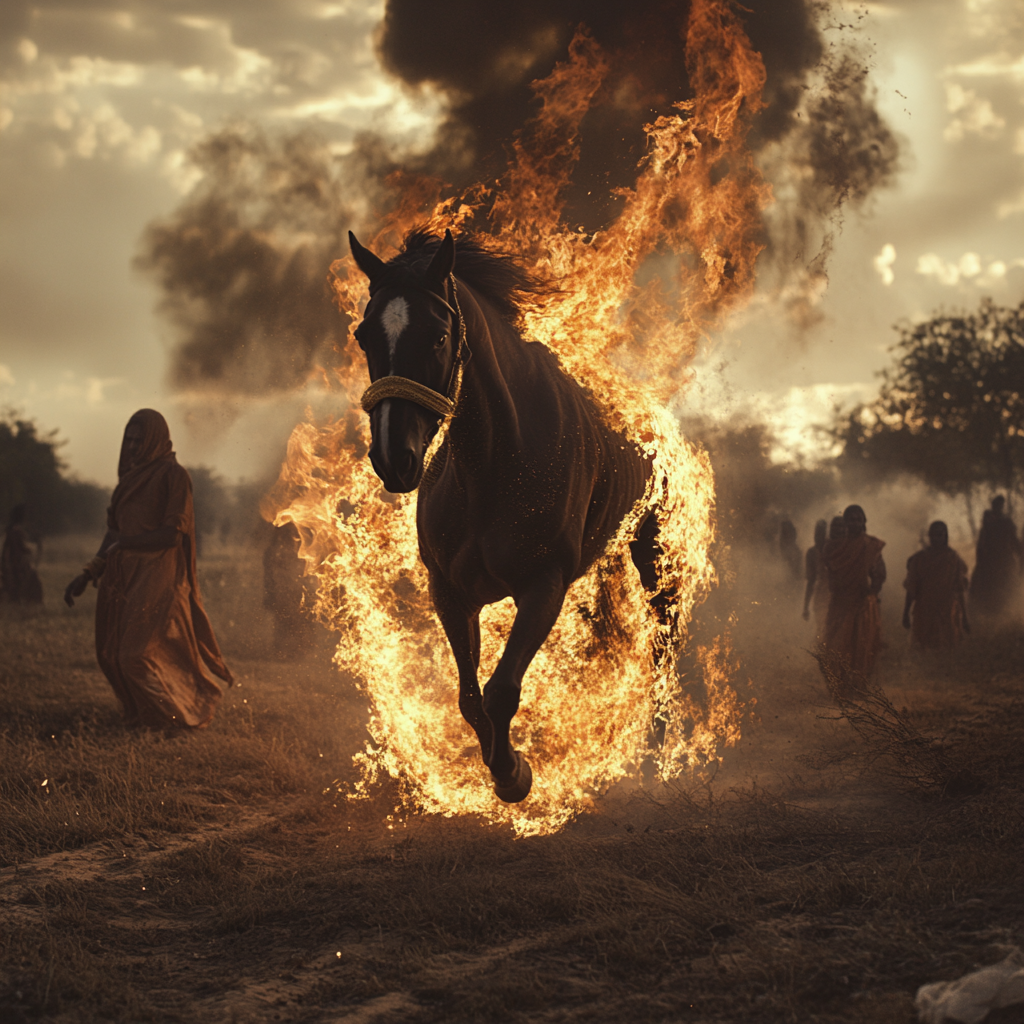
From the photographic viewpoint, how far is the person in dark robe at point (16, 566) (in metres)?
20.8

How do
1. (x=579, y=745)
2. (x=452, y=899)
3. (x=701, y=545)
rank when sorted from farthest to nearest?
(x=701, y=545) → (x=579, y=745) → (x=452, y=899)

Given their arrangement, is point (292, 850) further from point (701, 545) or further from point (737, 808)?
point (701, 545)

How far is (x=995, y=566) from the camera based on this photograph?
20.0 m

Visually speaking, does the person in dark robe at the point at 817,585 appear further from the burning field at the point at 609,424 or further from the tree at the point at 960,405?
the tree at the point at 960,405

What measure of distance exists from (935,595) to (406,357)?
14.0 meters

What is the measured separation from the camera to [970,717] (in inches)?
348

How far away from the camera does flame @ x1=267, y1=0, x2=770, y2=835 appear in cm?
673

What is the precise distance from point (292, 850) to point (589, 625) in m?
2.63

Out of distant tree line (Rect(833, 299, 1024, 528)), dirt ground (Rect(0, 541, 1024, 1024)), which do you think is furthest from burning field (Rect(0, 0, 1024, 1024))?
distant tree line (Rect(833, 299, 1024, 528))

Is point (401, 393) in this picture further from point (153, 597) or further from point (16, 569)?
point (16, 569)

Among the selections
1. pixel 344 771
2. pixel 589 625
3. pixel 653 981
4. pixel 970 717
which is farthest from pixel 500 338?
pixel 970 717

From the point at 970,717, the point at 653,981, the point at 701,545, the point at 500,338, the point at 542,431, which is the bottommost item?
the point at 970,717

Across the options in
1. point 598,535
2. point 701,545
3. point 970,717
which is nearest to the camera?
point 598,535

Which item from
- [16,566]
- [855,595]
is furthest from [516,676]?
[16,566]
